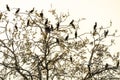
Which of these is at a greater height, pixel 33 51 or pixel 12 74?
pixel 33 51

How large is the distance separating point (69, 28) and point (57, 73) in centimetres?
118

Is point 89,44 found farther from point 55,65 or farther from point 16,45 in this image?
point 16,45

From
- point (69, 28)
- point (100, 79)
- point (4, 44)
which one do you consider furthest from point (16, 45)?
point (100, 79)

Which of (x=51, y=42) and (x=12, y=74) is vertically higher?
(x=51, y=42)

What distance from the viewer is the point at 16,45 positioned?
8008mm

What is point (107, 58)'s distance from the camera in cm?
780

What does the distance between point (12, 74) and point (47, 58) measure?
Result: 1020 mm

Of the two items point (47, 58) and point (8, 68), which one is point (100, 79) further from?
point (8, 68)

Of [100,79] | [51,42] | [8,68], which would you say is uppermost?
[51,42]

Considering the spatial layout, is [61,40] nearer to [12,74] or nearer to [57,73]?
[57,73]

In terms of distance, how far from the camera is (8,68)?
7812 millimetres

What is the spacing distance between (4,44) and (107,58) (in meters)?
2.56

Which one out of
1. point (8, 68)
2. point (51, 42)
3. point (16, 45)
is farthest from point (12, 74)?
point (51, 42)

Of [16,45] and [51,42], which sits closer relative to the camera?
[51,42]
